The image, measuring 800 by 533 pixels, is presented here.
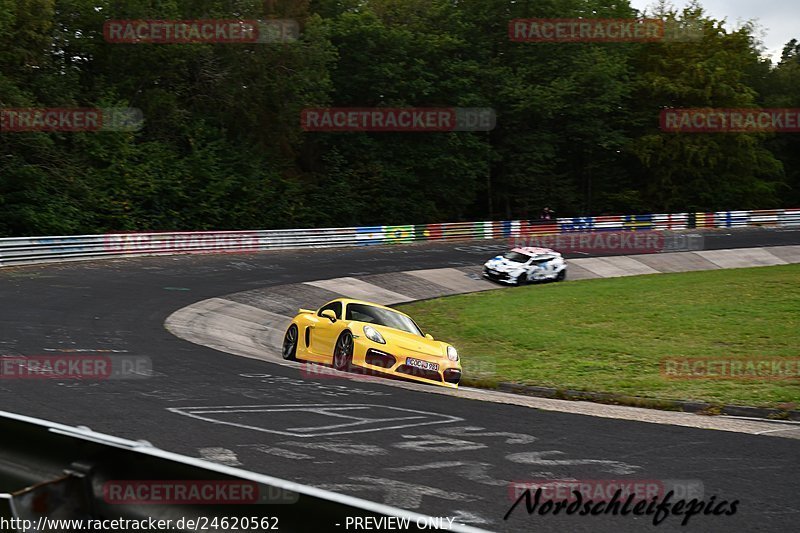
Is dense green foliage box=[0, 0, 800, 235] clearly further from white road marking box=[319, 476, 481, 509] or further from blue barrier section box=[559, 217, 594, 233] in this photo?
white road marking box=[319, 476, 481, 509]

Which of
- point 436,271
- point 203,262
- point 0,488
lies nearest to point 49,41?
point 203,262

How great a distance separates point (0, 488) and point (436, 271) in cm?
3057

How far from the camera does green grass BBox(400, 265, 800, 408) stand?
14031mm

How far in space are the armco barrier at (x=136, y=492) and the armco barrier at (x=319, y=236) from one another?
26580 millimetres

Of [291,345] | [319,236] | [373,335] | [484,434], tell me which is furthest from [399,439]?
[319,236]

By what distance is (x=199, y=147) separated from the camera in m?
47.1

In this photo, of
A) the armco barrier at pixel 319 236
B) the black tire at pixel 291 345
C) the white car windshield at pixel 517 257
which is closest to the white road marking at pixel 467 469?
the black tire at pixel 291 345

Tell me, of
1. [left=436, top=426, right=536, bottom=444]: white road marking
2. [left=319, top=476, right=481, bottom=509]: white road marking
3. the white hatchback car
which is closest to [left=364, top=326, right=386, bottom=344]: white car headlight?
[left=436, top=426, right=536, bottom=444]: white road marking

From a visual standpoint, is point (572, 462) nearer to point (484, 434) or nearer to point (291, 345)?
point (484, 434)

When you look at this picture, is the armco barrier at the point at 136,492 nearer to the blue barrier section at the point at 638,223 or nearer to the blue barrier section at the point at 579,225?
the blue barrier section at the point at 579,225

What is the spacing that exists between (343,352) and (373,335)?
1.94 ft

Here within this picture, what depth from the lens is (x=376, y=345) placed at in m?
13.6

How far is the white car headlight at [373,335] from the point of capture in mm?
13703

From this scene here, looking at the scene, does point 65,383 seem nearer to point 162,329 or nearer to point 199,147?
point 162,329
